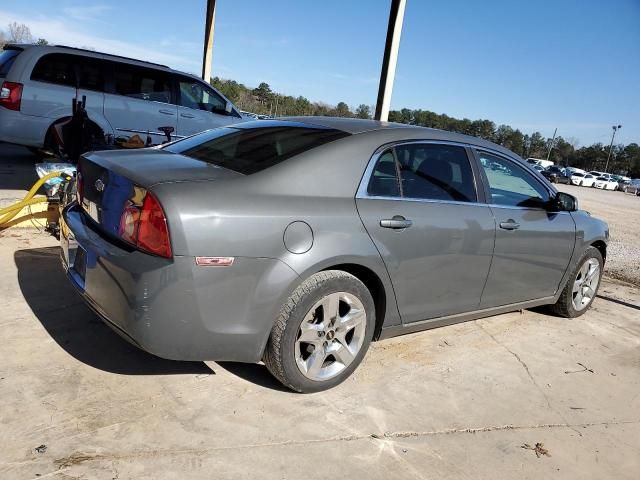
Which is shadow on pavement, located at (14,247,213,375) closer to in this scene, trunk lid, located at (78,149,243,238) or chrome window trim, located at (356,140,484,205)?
trunk lid, located at (78,149,243,238)

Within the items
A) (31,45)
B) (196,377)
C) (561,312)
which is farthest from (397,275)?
(31,45)

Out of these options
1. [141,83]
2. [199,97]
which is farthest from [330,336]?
[199,97]

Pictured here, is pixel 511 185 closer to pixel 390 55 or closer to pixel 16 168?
pixel 390 55

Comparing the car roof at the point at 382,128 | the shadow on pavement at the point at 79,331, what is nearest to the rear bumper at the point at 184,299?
the shadow on pavement at the point at 79,331

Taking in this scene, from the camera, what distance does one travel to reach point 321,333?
3020 millimetres

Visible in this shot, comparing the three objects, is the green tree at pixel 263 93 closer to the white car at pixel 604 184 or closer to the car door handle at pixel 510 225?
the white car at pixel 604 184

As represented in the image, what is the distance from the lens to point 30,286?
13.4 ft

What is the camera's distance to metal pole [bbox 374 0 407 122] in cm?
792

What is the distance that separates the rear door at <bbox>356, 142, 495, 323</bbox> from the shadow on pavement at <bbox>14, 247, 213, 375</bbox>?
1.33 m

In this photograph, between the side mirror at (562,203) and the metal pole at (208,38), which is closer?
the side mirror at (562,203)

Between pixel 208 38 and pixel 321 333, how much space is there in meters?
11.9

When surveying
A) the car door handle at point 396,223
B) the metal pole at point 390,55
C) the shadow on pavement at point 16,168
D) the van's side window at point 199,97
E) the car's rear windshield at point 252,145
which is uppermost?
the metal pole at point 390,55

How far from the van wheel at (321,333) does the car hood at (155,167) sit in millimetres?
756

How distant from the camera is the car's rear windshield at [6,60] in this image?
721 centimetres
